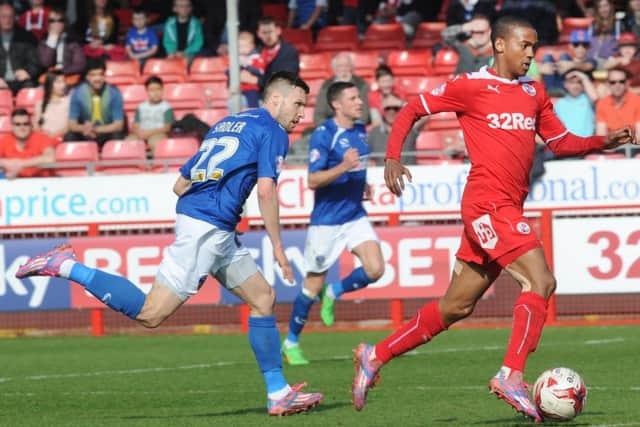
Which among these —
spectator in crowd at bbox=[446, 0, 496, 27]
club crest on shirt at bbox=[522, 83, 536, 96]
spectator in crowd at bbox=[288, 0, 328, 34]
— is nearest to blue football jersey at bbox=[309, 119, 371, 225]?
club crest on shirt at bbox=[522, 83, 536, 96]

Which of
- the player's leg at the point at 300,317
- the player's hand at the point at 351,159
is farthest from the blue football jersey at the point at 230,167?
the player's leg at the point at 300,317

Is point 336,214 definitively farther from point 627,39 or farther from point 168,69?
point 168,69

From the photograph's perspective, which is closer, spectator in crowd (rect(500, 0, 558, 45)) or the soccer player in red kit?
the soccer player in red kit

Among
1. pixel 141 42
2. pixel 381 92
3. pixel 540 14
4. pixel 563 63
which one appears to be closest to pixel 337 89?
pixel 381 92

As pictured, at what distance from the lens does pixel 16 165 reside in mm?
17328

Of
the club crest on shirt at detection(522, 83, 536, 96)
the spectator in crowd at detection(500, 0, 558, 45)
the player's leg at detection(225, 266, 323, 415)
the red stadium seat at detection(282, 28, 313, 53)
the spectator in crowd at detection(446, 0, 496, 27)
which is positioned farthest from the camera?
the red stadium seat at detection(282, 28, 313, 53)

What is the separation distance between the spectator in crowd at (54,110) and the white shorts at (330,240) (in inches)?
292

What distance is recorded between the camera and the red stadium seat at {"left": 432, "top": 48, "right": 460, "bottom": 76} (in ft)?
68.4

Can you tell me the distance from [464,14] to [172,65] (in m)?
4.49

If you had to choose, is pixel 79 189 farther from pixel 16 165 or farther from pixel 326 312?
pixel 326 312

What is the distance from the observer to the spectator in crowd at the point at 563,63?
1898 centimetres

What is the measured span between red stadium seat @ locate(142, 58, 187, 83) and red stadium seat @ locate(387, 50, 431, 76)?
3141 mm

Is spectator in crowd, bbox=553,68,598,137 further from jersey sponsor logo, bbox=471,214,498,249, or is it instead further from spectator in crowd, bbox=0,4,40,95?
jersey sponsor logo, bbox=471,214,498,249

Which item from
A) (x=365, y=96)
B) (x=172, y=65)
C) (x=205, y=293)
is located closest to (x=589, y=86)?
(x=365, y=96)
